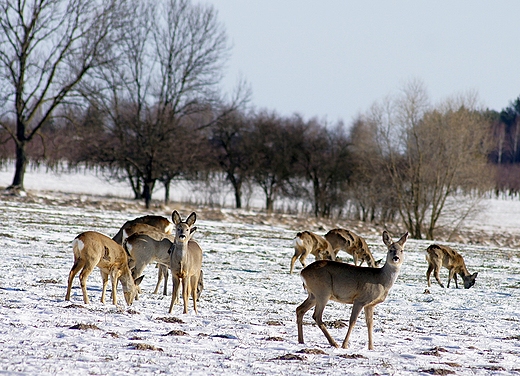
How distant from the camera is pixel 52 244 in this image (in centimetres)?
1861

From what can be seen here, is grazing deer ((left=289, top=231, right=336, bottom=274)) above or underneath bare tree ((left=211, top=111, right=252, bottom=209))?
underneath

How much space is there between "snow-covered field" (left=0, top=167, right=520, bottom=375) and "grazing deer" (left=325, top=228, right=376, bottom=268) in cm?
233

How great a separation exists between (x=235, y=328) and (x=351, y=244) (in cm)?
1209

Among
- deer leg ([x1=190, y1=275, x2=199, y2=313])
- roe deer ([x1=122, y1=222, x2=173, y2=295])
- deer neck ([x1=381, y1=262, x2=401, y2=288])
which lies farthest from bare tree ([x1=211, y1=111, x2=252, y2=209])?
deer neck ([x1=381, y1=262, x2=401, y2=288])

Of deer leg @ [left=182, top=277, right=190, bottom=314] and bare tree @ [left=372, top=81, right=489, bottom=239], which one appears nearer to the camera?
deer leg @ [left=182, top=277, right=190, bottom=314]

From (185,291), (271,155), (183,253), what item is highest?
(271,155)

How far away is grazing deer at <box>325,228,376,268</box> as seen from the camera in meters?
21.0

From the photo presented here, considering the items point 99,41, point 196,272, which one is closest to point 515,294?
point 196,272

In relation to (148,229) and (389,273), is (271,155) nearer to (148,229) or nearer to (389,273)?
(148,229)

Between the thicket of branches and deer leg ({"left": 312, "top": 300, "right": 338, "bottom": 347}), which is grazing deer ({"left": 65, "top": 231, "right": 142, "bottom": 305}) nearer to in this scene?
deer leg ({"left": 312, "top": 300, "right": 338, "bottom": 347})

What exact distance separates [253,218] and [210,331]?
28.5m

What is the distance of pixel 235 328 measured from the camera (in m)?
9.56

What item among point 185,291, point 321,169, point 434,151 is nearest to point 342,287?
point 185,291

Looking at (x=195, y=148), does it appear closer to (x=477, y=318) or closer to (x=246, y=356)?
(x=477, y=318)
